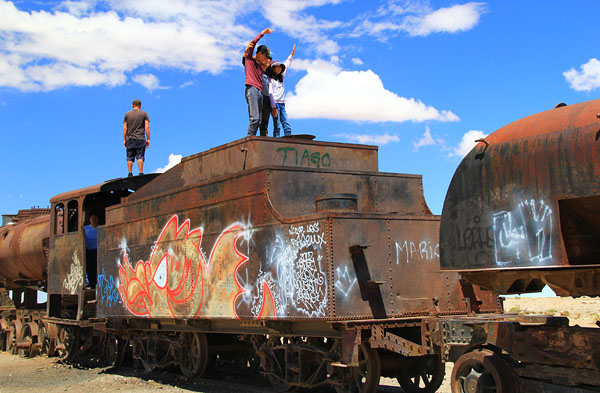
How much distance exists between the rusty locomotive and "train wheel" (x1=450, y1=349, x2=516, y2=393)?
0.02 meters

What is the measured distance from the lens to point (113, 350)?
46.7 ft

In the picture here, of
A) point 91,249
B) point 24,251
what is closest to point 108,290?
point 91,249

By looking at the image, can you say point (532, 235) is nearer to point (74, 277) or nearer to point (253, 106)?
point (253, 106)

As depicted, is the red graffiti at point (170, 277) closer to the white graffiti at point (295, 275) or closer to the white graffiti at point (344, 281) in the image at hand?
the white graffiti at point (295, 275)

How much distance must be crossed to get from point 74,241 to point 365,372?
882 cm

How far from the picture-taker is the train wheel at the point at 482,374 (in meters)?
6.57

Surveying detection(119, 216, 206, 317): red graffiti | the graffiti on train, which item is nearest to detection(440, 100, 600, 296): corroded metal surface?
the graffiti on train

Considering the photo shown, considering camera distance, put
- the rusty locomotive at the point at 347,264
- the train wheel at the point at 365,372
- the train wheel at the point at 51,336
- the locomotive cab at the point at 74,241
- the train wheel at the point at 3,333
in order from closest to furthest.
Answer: the rusty locomotive at the point at 347,264
the train wheel at the point at 365,372
the locomotive cab at the point at 74,241
the train wheel at the point at 51,336
the train wheel at the point at 3,333

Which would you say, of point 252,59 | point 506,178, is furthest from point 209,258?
point 506,178

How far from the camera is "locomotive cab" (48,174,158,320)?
14.3 metres

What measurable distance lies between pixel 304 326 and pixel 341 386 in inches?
34.6

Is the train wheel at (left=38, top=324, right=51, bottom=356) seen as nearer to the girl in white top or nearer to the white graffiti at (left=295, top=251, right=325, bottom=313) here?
the girl in white top

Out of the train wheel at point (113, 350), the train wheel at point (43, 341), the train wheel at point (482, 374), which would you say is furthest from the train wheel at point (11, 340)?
the train wheel at point (482, 374)

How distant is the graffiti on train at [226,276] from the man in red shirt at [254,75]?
7.17ft
